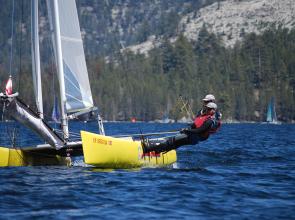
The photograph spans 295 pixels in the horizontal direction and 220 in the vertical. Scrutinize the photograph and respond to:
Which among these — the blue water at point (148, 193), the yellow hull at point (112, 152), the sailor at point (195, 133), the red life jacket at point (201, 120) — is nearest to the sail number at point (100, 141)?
the yellow hull at point (112, 152)

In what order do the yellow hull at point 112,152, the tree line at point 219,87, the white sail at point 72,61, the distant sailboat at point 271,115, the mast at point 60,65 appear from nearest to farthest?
the yellow hull at point 112,152 → the mast at point 60,65 → the white sail at point 72,61 → the distant sailboat at point 271,115 → the tree line at point 219,87

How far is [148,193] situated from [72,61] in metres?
7.78

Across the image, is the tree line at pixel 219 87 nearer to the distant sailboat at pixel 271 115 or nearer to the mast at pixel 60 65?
the distant sailboat at pixel 271 115

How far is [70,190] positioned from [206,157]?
1219 centimetres

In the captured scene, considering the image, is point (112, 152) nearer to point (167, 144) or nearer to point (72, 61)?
point (167, 144)

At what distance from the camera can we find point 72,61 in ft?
71.7

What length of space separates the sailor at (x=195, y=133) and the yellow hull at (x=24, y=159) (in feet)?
9.78

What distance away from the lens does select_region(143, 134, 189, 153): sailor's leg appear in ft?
68.0

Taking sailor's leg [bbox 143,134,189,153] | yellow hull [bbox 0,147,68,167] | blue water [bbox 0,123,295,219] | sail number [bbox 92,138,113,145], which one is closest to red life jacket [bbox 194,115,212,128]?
sailor's leg [bbox 143,134,189,153]

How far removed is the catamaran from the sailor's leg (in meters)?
0.25

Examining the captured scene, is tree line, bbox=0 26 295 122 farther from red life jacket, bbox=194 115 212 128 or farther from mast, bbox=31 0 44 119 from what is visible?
red life jacket, bbox=194 115 212 128

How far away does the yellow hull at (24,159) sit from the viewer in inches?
816

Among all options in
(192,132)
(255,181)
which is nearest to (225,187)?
(255,181)

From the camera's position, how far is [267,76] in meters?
171
